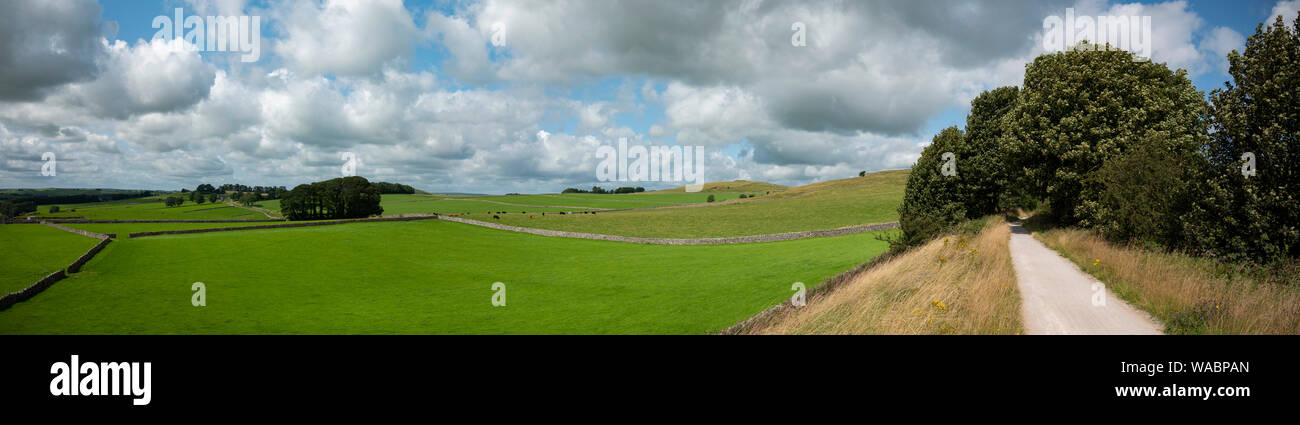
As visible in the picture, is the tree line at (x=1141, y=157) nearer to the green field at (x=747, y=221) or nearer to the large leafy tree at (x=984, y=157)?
the large leafy tree at (x=984, y=157)

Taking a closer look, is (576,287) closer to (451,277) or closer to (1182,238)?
(451,277)

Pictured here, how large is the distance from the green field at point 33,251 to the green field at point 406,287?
108 centimetres

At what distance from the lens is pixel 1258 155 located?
11.3m

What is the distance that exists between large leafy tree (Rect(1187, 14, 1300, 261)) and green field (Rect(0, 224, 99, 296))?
41.5 meters

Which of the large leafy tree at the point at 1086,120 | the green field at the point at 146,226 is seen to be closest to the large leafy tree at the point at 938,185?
the large leafy tree at the point at 1086,120

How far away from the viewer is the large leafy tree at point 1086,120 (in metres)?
22.7

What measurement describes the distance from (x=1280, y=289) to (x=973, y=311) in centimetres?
691

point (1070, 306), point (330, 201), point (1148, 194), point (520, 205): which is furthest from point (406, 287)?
point (520, 205)

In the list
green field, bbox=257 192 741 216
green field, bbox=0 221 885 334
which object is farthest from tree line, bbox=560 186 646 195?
green field, bbox=0 221 885 334

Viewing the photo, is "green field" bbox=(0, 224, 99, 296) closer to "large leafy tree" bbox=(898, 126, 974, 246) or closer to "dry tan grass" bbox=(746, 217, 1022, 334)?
"dry tan grass" bbox=(746, 217, 1022, 334)

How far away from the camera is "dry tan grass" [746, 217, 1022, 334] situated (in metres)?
7.89
